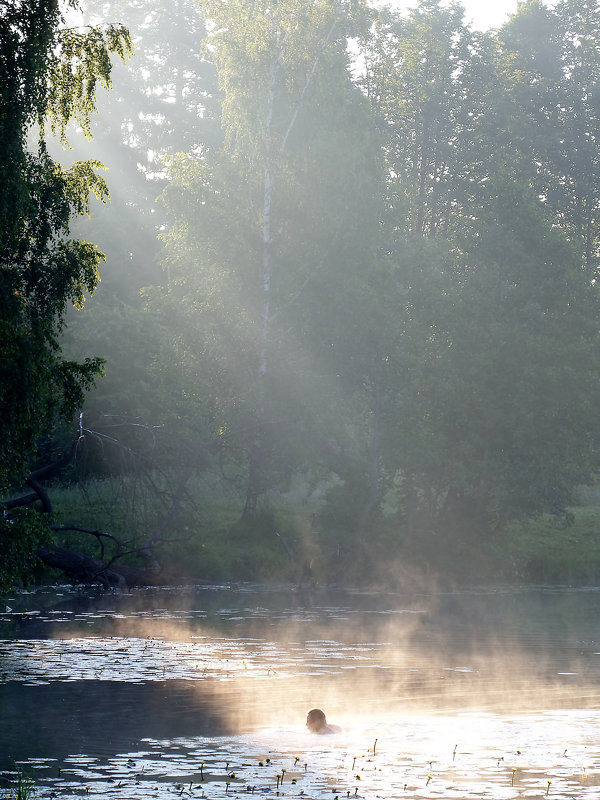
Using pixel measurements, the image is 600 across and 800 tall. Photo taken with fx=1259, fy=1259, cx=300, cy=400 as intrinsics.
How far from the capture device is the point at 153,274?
67.1 m

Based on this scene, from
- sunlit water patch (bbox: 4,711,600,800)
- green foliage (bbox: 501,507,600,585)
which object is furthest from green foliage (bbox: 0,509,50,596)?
green foliage (bbox: 501,507,600,585)

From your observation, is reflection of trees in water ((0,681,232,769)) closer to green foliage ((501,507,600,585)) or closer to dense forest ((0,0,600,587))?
dense forest ((0,0,600,587))

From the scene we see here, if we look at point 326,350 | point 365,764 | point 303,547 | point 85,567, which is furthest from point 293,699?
point 326,350

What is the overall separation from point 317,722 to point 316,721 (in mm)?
29

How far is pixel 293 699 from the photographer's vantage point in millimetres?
22578

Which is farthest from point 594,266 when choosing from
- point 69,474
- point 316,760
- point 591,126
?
point 316,760

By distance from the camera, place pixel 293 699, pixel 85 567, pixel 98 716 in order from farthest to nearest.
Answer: pixel 85 567, pixel 293 699, pixel 98 716

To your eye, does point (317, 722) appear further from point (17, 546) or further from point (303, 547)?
point (303, 547)

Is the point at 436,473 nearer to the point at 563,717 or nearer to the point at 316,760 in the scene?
the point at 563,717

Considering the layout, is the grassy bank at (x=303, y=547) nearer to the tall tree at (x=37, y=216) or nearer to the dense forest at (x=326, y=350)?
the dense forest at (x=326, y=350)

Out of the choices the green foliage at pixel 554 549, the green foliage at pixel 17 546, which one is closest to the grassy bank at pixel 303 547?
the green foliage at pixel 554 549

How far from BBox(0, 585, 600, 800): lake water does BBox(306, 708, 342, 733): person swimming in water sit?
20cm

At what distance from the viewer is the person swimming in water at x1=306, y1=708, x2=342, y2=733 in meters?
19.0

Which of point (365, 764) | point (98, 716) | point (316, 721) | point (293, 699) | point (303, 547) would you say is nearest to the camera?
point (365, 764)
